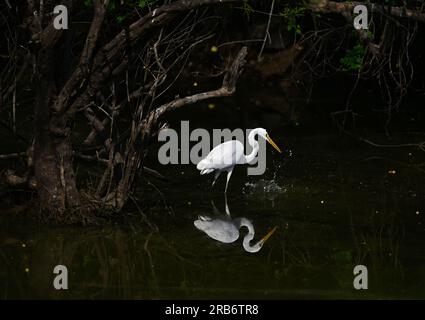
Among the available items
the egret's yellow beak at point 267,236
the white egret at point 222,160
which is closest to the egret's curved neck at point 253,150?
the white egret at point 222,160

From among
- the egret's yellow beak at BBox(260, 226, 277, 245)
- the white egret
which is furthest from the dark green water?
the white egret

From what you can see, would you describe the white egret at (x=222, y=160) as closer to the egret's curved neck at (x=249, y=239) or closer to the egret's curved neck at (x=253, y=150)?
the egret's curved neck at (x=253, y=150)

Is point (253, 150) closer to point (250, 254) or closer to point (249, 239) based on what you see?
point (249, 239)

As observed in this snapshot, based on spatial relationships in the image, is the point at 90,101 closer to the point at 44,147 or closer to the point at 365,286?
the point at 44,147

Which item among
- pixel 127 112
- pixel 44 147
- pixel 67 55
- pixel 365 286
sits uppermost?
pixel 127 112

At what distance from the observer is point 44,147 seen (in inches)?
364

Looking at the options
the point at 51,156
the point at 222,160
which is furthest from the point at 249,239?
the point at 222,160

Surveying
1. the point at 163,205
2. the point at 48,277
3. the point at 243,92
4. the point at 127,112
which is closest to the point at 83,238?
the point at 48,277

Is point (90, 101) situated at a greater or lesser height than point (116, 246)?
greater

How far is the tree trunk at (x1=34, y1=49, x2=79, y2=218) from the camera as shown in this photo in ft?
30.0

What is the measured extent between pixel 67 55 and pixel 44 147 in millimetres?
1009

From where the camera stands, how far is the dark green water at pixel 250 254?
780cm

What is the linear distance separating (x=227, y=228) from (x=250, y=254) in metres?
0.99

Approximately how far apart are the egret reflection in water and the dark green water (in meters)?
0.09
